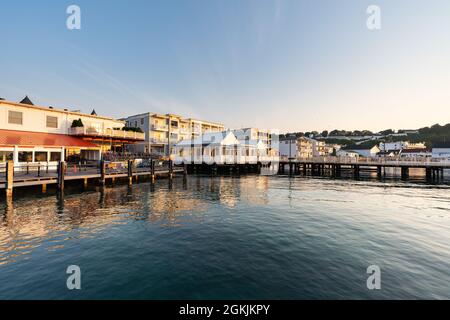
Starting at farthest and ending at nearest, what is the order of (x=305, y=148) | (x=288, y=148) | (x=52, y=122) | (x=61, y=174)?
(x=305, y=148)
(x=288, y=148)
(x=52, y=122)
(x=61, y=174)

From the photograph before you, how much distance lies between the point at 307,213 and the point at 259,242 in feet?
25.0

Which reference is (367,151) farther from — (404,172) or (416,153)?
(404,172)

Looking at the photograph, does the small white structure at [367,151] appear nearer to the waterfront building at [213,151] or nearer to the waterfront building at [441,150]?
the waterfront building at [441,150]

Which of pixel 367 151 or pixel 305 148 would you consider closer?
pixel 305 148

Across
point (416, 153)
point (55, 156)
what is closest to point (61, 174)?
point (55, 156)

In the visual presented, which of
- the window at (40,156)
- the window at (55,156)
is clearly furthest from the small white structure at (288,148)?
the window at (40,156)

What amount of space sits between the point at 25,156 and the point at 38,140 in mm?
2412

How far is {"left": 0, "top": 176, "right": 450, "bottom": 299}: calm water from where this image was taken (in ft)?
23.8

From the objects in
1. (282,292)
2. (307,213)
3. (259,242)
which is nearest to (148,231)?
(259,242)

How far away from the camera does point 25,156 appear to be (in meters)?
26.4

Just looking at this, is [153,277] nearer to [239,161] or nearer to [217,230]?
[217,230]

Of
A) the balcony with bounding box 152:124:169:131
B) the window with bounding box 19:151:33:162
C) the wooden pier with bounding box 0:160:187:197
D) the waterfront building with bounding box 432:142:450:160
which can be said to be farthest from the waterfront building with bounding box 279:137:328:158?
the window with bounding box 19:151:33:162

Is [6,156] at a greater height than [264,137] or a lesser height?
lesser

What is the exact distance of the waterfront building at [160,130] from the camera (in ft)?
177
